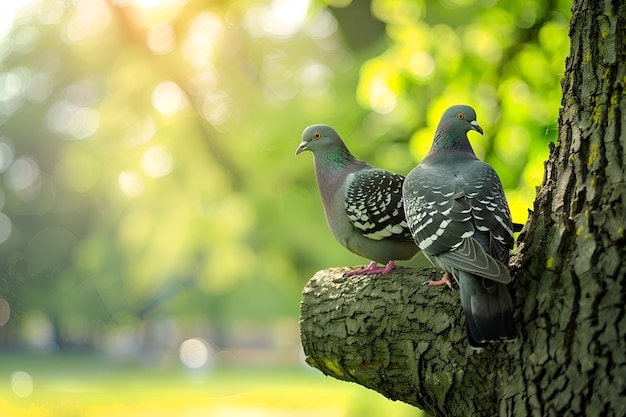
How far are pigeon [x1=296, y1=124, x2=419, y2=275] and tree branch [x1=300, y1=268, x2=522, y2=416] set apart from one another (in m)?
0.22

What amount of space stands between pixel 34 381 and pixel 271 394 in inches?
254

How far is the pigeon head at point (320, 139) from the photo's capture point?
3.58 meters

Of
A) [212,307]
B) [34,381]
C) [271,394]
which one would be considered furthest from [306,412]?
[34,381]

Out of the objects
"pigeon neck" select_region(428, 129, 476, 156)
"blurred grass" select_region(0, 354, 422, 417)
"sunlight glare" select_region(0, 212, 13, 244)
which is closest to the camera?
"pigeon neck" select_region(428, 129, 476, 156)

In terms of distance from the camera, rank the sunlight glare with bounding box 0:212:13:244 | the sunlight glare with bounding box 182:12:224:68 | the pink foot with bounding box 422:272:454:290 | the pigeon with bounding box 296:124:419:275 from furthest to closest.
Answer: the sunlight glare with bounding box 0:212:13:244, the sunlight glare with bounding box 182:12:224:68, the pigeon with bounding box 296:124:419:275, the pink foot with bounding box 422:272:454:290

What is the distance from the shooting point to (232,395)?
17.5 metres

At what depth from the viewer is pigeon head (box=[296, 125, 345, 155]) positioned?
141 inches

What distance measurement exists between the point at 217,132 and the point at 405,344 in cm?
621

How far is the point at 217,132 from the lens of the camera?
848cm

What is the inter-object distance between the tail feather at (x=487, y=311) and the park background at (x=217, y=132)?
2113 millimetres

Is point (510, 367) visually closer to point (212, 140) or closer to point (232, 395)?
point (212, 140)

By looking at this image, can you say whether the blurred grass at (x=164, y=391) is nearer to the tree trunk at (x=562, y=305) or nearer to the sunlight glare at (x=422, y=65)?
the sunlight glare at (x=422, y=65)

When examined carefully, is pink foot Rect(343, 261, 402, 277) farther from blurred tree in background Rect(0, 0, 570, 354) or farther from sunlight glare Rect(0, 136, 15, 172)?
sunlight glare Rect(0, 136, 15, 172)

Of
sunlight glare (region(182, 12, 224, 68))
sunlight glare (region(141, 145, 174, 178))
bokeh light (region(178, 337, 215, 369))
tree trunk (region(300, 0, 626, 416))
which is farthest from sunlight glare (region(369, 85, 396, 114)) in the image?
bokeh light (region(178, 337, 215, 369))
